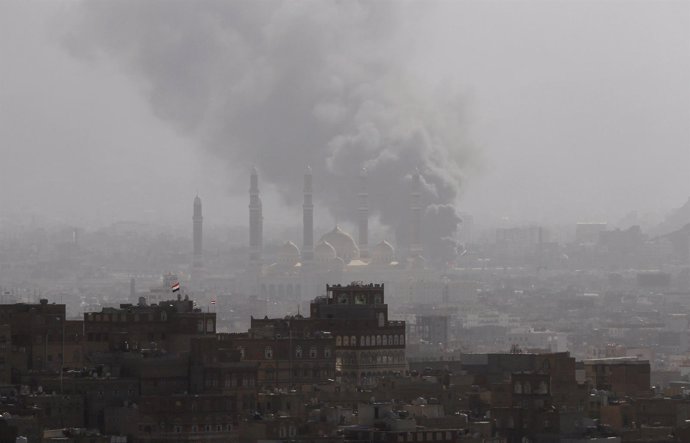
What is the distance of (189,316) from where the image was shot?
232ft

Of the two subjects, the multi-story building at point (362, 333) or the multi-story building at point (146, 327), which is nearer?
the multi-story building at point (146, 327)

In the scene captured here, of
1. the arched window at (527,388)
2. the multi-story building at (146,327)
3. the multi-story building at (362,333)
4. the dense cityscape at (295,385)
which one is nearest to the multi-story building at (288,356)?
the dense cityscape at (295,385)

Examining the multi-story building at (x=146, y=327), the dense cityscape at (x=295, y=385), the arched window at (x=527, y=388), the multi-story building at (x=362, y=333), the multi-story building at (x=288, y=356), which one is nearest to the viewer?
the dense cityscape at (x=295, y=385)

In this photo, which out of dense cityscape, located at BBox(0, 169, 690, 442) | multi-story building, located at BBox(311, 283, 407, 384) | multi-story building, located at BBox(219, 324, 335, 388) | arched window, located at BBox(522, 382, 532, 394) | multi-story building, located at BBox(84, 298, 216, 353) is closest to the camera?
dense cityscape, located at BBox(0, 169, 690, 442)

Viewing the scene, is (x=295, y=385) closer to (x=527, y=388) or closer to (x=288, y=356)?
(x=288, y=356)

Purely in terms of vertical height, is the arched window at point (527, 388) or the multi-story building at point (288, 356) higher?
the multi-story building at point (288, 356)

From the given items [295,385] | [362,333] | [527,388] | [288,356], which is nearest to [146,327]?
[288,356]

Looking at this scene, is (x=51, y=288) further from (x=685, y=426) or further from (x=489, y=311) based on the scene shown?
(x=685, y=426)

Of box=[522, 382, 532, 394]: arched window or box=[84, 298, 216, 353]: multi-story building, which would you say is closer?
box=[522, 382, 532, 394]: arched window

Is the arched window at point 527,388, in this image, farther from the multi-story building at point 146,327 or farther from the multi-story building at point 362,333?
the multi-story building at point 362,333

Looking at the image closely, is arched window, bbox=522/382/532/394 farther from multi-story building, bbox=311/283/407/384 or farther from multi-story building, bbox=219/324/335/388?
multi-story building, bbox=311/283/407/384

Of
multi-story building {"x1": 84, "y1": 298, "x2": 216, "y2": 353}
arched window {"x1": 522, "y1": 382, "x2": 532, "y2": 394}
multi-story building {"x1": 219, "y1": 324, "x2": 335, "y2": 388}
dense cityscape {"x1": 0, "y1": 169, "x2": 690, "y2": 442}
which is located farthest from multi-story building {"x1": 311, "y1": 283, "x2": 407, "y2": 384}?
arched window {"x1": 522, "y1": 382, "x2": 532, "y2": 394}

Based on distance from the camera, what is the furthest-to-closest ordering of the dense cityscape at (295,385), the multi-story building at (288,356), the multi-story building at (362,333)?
the multi-story building at (362,333) → the multi-story building at (288,356) → the dense cityscape at (295,385)

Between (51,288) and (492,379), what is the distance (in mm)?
123967
